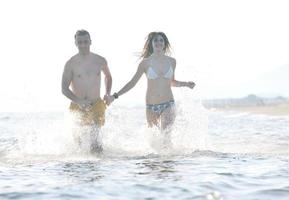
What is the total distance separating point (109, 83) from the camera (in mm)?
9492

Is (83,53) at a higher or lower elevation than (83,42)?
lower

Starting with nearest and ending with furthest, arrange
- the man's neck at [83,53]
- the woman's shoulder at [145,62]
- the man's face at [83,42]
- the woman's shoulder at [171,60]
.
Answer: the man's face at [83,42], the man's neck at [83,53], the woman's shoulder at [145,62], the woman's shoulder at [171,60]

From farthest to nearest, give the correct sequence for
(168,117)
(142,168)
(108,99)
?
(168,117)
(108,99)
(142,168)

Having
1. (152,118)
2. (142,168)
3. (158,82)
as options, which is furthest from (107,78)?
(142,168)

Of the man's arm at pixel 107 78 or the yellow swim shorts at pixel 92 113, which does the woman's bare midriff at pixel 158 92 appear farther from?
the yellow swim shorts at pixel 92 113

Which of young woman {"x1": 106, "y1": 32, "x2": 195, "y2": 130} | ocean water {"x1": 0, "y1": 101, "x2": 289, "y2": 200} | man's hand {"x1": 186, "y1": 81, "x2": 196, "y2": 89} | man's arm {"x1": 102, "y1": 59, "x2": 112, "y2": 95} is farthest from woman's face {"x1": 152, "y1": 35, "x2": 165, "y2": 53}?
ocean water {"x1": 0, "y1": 101, "x2": 289, "y2": 200}

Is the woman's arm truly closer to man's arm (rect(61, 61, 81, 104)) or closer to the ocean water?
the ocean water

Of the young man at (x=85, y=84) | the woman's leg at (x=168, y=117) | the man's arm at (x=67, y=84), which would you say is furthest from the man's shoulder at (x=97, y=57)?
the woman's leg at (x=168, y=117)

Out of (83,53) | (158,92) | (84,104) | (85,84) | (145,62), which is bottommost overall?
(84,104)

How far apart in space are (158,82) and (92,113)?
114 cm

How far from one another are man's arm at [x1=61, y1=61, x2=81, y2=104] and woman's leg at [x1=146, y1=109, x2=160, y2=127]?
1152 mm

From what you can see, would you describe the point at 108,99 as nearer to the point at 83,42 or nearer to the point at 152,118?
the point at 152,118

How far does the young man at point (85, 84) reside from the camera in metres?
9.07

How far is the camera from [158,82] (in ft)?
31.1
